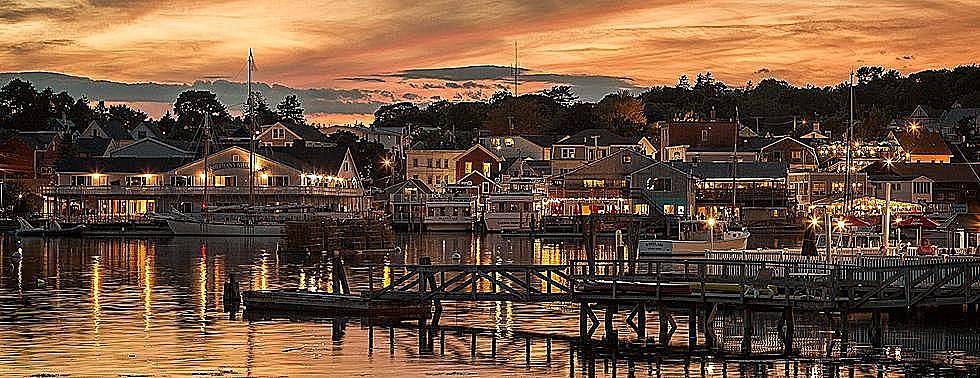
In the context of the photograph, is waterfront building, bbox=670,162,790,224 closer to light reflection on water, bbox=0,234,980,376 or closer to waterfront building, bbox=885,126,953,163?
waterfront building, bbox=885,126,953,163

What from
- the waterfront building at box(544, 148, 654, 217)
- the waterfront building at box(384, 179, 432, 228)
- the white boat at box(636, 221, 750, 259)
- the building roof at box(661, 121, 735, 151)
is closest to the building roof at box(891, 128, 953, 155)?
the building roof at box(661, 121, 735, 151)

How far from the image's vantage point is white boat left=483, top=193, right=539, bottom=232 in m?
134

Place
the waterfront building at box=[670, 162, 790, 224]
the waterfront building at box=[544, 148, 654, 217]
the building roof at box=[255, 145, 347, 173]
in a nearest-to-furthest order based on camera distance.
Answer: the waterfront building at box=[670, 162, 790, 224] → the waterfront building at box=[544, 148, 654, 217] → the building roof at box=[255, 145, 347, 173]

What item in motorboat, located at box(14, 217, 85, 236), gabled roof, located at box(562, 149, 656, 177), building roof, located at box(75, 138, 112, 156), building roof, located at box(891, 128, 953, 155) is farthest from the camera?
building roof, located at box(75, 138, 112, 156)

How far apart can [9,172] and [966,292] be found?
4930 inches

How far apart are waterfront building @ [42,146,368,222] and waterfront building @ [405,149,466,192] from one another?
79.9ft

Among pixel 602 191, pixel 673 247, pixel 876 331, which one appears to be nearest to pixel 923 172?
pixel 602 191

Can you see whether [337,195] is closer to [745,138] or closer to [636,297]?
[745,138]

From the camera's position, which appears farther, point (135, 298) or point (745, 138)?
point (745, 138)

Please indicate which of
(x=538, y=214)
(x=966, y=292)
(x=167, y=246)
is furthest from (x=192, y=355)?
(x=538, y=214)

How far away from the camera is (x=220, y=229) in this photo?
12406 centimetres

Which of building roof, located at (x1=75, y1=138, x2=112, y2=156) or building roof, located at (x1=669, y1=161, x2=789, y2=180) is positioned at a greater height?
building roof, located at (x1=75, y1=138, x2=112, y2=156)

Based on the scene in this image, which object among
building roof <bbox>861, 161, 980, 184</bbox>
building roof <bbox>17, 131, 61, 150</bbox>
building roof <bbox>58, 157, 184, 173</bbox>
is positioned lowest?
building roof <bbox>861, 161, 980, 184</bbox>

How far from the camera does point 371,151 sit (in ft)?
603
